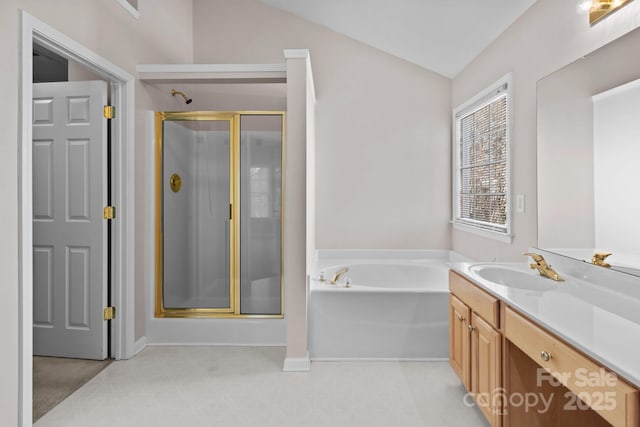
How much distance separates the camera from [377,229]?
416 centimetres

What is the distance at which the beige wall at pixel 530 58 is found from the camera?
6.81 feet

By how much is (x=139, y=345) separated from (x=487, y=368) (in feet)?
8.25

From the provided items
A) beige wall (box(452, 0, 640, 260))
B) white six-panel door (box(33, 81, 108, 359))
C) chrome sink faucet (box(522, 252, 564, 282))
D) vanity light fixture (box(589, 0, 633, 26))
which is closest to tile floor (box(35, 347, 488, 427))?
white six-panel door (box(33, 81, 108, 359))

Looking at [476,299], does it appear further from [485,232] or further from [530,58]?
[530,58]

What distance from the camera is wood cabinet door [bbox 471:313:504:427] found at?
72.6 inches

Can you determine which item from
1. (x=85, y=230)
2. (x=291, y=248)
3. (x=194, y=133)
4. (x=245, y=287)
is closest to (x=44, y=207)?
(x=85, y=230)

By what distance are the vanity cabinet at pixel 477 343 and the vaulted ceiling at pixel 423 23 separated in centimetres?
179

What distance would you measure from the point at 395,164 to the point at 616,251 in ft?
8.10

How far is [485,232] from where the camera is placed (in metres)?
3.27

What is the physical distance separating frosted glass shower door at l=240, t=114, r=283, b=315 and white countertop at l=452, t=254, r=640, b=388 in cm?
162

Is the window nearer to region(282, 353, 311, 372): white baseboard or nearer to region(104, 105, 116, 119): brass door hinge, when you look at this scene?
region(282, 353, 311, 372): white baseboard

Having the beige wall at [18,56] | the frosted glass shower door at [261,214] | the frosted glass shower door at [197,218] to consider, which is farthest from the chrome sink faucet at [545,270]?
the beige wall at [18,56]

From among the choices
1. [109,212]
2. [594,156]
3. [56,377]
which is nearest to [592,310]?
[594,156]

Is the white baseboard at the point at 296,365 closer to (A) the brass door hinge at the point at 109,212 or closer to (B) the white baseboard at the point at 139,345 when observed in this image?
(B) the white baseboard at the point at 139,345
